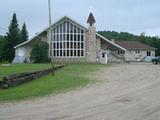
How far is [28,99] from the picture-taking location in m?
17.1

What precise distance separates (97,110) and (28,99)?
4.63 meters

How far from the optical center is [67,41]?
6581 cm

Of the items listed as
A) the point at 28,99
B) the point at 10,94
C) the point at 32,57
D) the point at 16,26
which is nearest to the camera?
the point at 28,99

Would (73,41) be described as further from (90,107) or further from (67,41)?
(90,107)

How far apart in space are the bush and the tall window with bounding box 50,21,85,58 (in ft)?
7.72

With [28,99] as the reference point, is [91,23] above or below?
above

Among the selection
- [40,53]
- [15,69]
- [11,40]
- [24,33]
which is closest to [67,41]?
[40,53]

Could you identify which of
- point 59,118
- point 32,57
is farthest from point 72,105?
point 32,57

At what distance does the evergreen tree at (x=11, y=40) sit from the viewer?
7919 cm

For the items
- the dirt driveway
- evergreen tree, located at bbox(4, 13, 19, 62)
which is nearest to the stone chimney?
evergreen tree, located at bbox(4, 13, 19, 62)

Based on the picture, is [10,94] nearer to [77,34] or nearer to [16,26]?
[77,34]

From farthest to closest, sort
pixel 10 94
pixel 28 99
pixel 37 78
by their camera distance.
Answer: pixel 37 78 → pixel 10 94 → pixel 28 99

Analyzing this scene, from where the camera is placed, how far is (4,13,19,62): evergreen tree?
260 feet

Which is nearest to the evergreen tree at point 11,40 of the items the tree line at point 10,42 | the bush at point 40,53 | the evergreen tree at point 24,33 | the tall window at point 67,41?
the tree line at point 10,42
